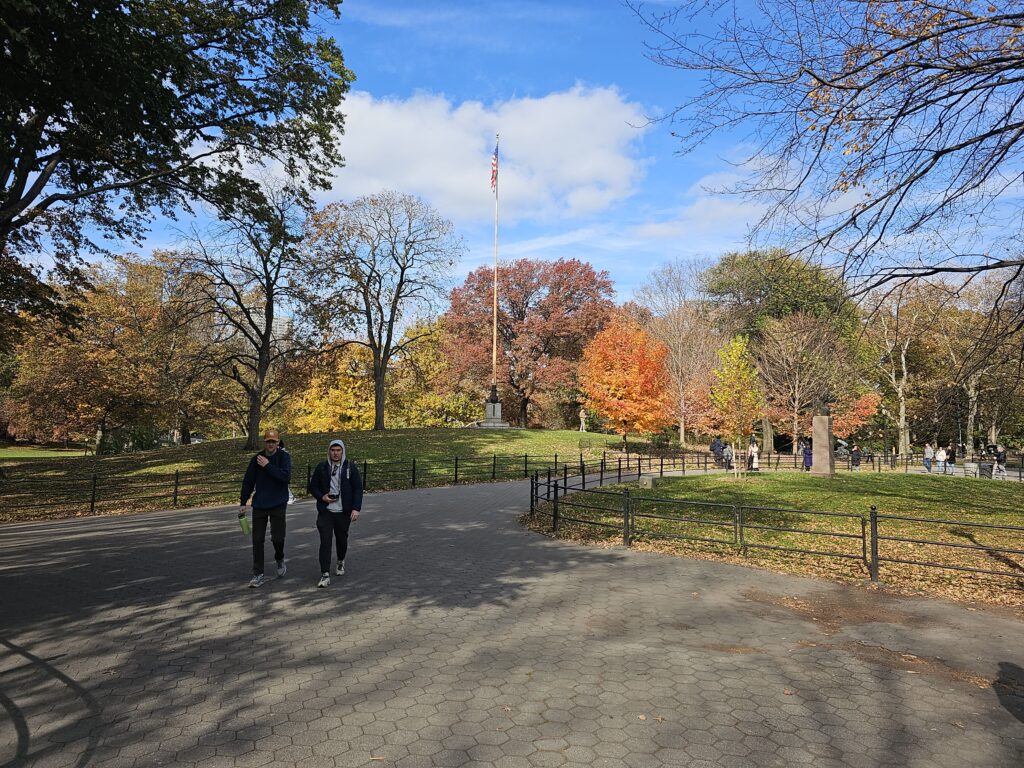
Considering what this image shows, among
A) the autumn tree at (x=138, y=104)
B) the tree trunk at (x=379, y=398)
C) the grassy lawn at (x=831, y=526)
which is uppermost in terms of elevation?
the autumn tree at (x=138, y=104)

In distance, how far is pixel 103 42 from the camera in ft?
23.9

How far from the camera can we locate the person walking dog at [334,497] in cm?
752

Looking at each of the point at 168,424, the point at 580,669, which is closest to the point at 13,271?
the point at 580,669

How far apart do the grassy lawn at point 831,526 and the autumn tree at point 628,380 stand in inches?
571

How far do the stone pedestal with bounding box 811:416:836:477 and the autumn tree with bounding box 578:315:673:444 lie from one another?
1204cm

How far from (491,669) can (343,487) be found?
11.5ft

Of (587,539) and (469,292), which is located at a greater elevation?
(469,292)

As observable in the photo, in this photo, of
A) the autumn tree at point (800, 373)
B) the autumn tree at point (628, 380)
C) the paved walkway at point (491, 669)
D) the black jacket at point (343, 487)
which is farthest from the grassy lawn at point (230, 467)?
the autumn tree at point (800, 373)

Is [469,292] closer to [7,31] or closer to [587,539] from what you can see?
[587,539]

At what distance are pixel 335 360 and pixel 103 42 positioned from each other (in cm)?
2721

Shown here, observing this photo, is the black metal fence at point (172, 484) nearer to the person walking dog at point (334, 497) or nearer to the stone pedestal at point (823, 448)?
the person walking dog at point (334, 497)

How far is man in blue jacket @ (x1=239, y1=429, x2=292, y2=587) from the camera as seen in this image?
7.47 m

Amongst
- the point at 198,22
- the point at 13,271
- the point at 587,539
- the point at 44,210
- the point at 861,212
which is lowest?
the point at 587,539

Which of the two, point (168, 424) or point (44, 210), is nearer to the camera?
point (44, 210)
